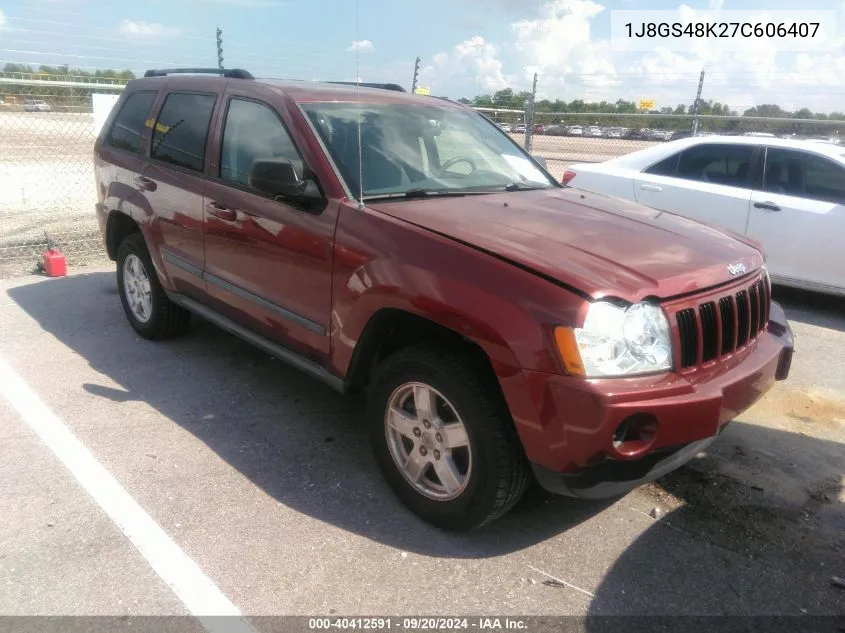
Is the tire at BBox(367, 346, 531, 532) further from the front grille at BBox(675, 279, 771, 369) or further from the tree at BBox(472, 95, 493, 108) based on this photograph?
the tree at BBox(472, 95, 493, 108)

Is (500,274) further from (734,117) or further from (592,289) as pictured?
(734,117)

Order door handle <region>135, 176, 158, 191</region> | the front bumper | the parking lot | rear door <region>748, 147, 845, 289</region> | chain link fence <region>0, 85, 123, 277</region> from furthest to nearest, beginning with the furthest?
chain link fence <region>0, 85, 123, 277</region> < rear door <region>748, 147, 845, 289</region> < door handle <region>135, 176, 158, 191</region> < the parking lot < the front bumper

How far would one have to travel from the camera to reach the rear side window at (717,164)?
6.61 meters

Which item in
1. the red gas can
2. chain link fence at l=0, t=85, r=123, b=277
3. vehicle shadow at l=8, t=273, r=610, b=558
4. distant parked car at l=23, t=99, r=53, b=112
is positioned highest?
distant parked car at l=23, t=99, r=53, b=112

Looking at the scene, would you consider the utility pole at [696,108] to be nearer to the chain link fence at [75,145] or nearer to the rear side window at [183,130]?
the chain link fence at [75,145]

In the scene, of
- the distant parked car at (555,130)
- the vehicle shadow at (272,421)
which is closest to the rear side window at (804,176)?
the vehicle shadow at (272,421)

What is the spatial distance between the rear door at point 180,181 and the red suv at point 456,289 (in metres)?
0.02

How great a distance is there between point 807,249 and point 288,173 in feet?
16.6

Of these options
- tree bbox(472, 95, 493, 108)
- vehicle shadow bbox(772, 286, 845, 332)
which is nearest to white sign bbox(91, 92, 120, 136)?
vehicle shadow bbox(772, 286, 845, 332)

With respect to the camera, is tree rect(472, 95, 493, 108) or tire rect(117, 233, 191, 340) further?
tree rect(472, 95, 493, 108)

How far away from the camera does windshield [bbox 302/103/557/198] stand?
11.5ft

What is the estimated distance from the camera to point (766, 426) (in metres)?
4.11

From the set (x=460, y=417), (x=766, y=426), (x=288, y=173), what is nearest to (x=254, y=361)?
(x=288, y=173)

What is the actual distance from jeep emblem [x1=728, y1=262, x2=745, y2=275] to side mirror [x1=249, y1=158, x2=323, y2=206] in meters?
1.90
